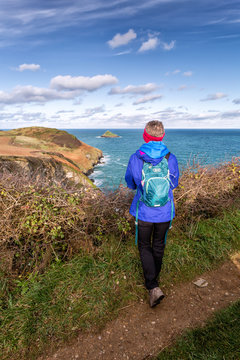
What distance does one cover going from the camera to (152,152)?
9.87 ft

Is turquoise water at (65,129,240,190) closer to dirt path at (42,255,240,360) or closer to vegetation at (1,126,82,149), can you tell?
dirt path at (42,255,240,360)

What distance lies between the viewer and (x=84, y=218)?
429 centimetres

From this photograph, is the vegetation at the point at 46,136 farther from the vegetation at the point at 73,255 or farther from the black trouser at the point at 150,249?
the black trouser at the point at 150,249

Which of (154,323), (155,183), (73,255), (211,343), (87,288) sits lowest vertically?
(154,323)

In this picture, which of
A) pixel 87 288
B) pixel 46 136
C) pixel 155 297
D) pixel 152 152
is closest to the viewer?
pixel 152 152

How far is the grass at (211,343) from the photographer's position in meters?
2.44

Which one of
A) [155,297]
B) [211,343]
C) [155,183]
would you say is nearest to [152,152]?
[155,183]

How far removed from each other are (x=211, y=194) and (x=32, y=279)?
497cm

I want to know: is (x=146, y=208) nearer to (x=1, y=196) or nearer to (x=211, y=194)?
(x=1, y=196)

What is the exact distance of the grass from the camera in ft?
8.00

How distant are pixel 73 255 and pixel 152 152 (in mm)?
2648

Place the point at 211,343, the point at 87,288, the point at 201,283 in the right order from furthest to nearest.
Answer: the point at 201,283, the point at 87,288, the point at 211,343

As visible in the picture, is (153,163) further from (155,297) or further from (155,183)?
(155,297)

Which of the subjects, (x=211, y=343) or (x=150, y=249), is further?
(x=150, y=249)
